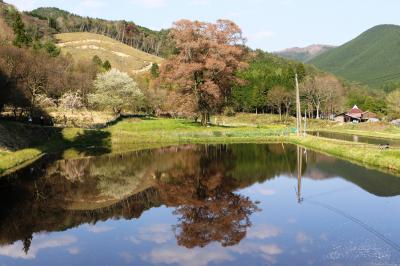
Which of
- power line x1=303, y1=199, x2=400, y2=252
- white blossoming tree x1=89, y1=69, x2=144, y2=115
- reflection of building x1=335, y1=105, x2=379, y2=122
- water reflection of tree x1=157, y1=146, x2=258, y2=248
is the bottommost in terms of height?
power line x1=303, y1=199, x2=400, y2=252

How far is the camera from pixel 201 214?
85.1 feet

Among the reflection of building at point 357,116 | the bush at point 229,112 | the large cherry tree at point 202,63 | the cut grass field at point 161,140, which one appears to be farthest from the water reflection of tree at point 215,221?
the reflection of building at point 357,116

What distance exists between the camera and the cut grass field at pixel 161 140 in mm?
45875

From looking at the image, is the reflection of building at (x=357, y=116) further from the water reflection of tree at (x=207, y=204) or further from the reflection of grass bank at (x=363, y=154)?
the water reflection of tree at (x=207, y=204)

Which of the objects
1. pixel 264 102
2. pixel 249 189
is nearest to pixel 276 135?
pixel 249 189

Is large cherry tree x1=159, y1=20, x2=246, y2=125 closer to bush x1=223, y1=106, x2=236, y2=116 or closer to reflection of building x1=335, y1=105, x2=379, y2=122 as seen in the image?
bush x1=223, y1=106, x2=236, y2=116

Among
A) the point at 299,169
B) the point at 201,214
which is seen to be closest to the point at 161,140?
the point at 299,169

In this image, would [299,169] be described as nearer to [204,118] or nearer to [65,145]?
[65,145]

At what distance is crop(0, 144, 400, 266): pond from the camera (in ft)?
63.8

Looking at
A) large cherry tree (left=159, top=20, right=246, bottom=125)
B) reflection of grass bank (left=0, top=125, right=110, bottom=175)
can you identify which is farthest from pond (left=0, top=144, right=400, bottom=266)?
large cherry tree (left=159, top=20, right=246, bottom=125)

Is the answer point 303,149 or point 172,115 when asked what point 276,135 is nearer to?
point 303,149

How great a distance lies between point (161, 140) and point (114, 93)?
35684 millimetres

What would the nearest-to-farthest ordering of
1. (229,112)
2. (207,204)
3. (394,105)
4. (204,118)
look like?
1. (207,204)
2. (204,118)
3. (229,112)
4. (394,105)

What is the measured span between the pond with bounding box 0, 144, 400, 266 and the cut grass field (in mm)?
3802
